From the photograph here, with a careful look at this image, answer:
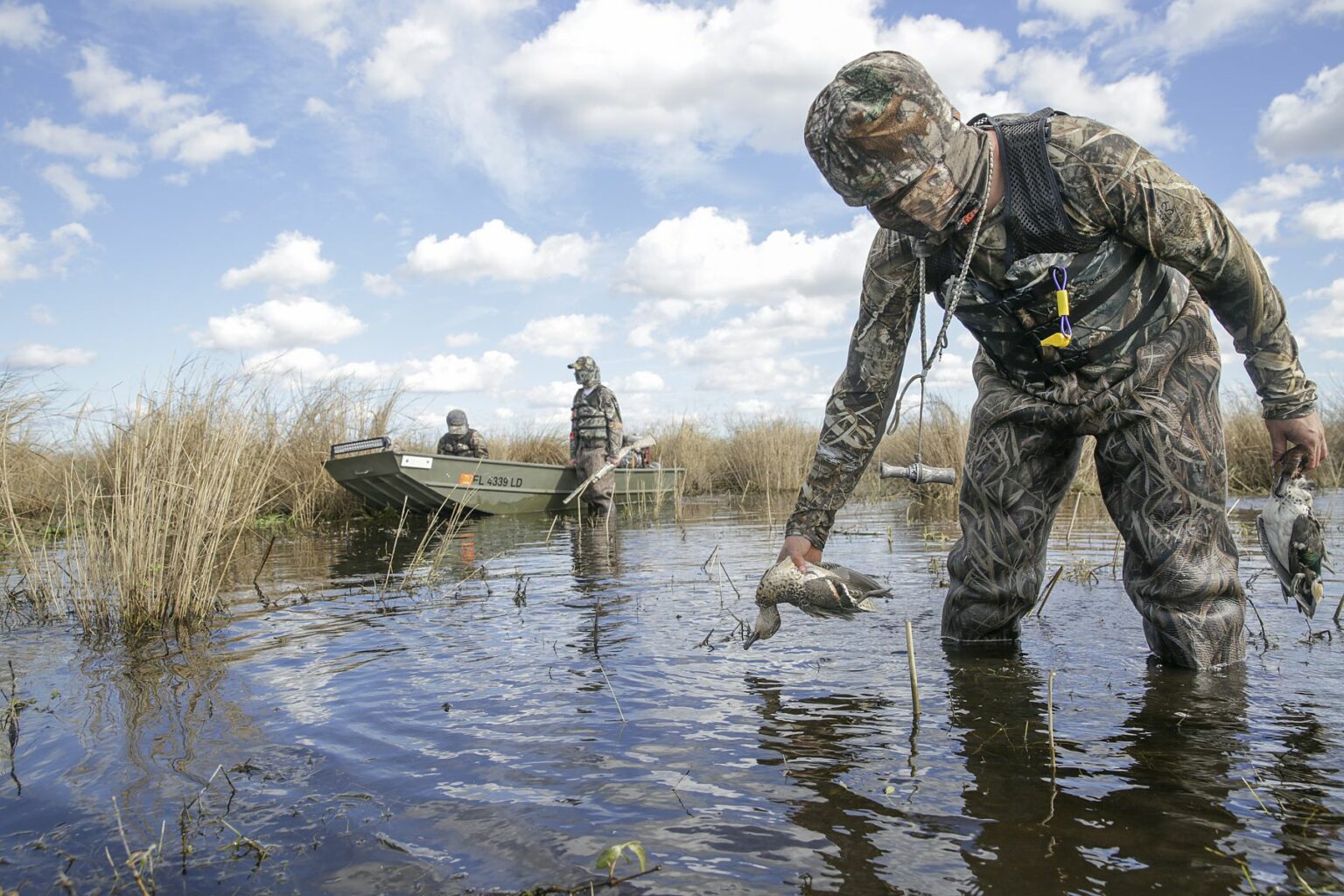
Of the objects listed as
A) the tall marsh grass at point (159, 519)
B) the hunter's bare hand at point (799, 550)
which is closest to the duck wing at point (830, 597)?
the hunter's bare hand at point (799, 550)

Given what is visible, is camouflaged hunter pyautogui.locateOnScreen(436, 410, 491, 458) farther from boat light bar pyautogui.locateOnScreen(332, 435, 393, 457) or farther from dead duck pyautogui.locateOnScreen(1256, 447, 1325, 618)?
dead duck pyautogui.locateOnScreen(1256, 447, 1325, 618)

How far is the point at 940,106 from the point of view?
2674 mm

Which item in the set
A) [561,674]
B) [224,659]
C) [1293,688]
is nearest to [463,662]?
[561,674]

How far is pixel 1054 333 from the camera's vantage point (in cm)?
301

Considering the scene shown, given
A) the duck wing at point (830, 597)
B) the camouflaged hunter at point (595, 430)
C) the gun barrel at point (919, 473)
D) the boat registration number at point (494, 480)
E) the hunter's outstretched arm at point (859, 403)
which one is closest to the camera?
the duck wing at point (830, 597)

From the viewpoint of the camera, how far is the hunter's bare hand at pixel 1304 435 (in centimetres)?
295

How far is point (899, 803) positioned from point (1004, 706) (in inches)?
36.0

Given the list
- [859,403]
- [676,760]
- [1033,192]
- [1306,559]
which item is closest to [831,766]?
[676,760]

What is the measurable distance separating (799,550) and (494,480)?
10.7m

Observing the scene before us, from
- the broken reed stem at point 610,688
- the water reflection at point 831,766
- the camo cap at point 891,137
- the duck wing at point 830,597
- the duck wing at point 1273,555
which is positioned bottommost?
the water reflection at point 831,766

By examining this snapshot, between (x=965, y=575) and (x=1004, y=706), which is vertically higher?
(x=965, y=575)

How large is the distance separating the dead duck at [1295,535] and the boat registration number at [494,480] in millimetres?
10610

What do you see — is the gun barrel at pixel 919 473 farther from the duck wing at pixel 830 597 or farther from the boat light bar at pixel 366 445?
the boat light bar at pixel 366 445

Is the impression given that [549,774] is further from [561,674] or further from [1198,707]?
[1198,707]
